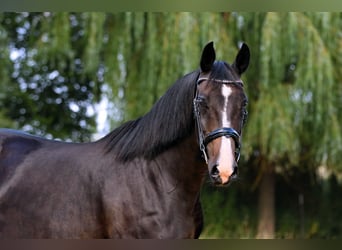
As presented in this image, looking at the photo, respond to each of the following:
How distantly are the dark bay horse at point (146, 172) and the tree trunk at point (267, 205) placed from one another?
5.49 metres

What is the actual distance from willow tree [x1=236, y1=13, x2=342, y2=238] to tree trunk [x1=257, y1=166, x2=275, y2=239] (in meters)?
1.07

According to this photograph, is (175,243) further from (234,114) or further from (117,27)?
(117,27)

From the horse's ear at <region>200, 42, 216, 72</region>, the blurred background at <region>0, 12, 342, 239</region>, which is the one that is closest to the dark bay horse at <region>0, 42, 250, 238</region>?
the horse's ear at <region>200, 42, 216, 72</region>

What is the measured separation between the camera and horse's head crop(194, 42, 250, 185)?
2398 mm

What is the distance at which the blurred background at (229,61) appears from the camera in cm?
694

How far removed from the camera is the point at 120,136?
9.37 ft

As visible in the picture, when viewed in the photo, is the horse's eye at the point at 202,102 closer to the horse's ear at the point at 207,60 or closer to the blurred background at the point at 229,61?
the horse's ear at the point at 207,60

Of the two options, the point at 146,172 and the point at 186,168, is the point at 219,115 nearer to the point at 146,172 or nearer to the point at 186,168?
the point at 186,168

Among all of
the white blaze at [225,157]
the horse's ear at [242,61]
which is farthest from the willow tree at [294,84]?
the white blaze at [225,157]

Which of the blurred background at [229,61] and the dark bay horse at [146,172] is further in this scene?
the blurred background at [229,61]

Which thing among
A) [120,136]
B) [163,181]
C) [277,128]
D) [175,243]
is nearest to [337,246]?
[175,243]

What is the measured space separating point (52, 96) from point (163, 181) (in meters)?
6.11

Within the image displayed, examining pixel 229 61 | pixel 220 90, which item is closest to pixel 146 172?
pixel 220 90

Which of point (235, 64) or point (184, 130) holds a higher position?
point (235, 64)
